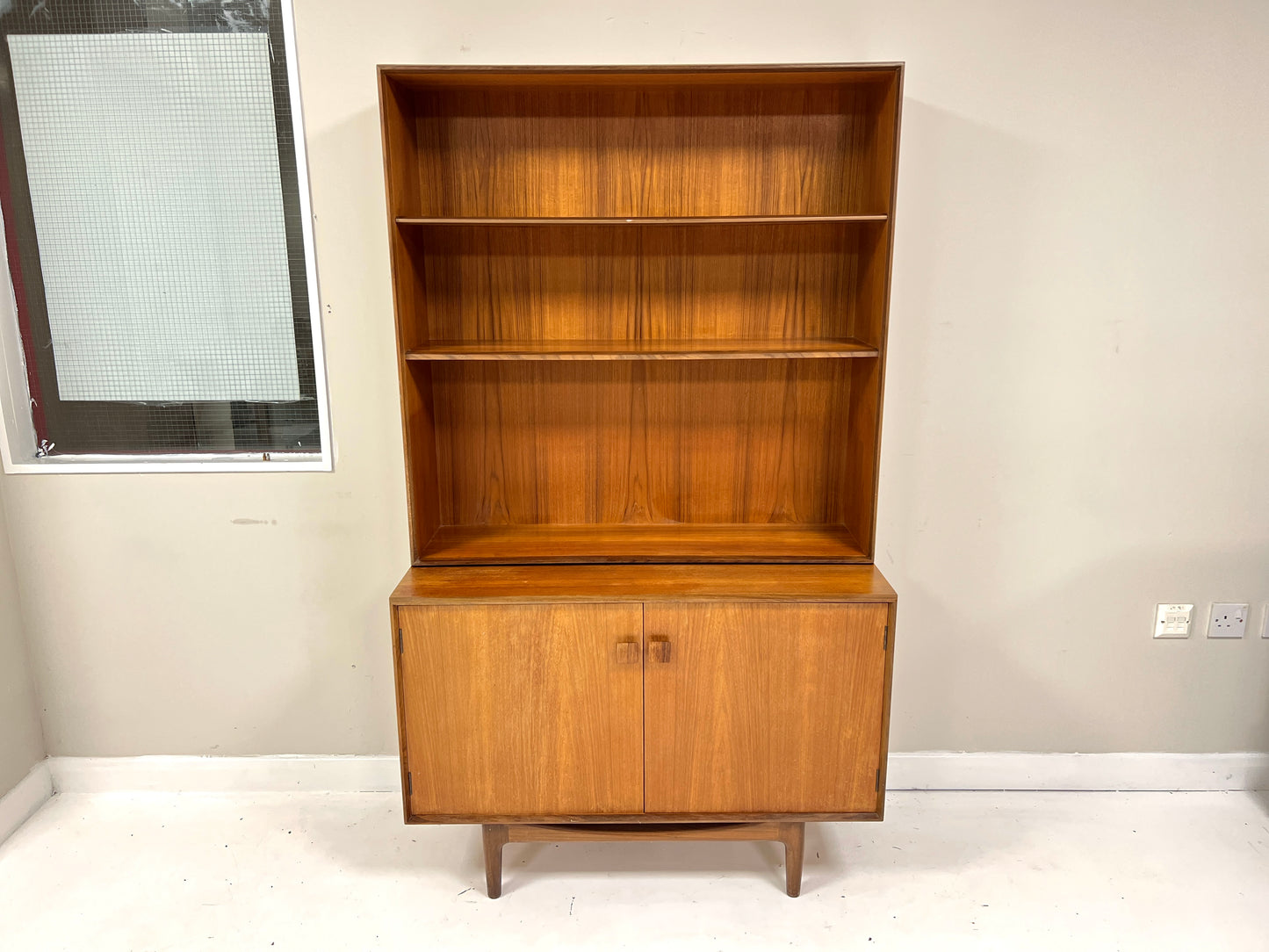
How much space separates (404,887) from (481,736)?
49cm

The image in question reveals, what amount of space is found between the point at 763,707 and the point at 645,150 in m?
1.30

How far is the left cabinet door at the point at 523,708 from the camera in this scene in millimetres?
1726

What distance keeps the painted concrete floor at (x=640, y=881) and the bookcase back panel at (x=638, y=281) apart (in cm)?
131

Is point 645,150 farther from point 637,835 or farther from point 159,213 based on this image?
point 637,835

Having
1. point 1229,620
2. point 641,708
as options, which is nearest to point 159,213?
point 641,708

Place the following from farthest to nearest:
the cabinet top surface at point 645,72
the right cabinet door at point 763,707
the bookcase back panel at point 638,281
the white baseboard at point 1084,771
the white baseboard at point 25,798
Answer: the white baseboard at point 1084,771 < the white baseboard at point 25,798 < the bookcase back panel at point 638,281 < the right cabinet door at point 763,707 < the cabinet top surface at point 645,72

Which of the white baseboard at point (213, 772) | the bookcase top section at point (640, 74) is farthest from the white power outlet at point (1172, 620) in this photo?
the white baseboard at point (213, 772)

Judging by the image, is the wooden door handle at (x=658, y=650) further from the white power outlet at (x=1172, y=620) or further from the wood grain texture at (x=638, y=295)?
the white power outlet at (x=1172, y=620)

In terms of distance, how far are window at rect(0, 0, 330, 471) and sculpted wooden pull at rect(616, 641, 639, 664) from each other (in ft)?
3.11

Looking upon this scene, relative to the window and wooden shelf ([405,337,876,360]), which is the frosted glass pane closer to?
the window

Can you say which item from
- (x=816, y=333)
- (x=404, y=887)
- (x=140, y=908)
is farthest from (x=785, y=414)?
(x=140, y=908)

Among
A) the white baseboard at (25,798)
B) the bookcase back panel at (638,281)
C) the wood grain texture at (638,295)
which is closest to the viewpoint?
the wood grain texture at (638,295)

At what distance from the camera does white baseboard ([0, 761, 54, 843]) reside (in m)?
2.11

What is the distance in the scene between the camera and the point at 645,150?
190 cm
